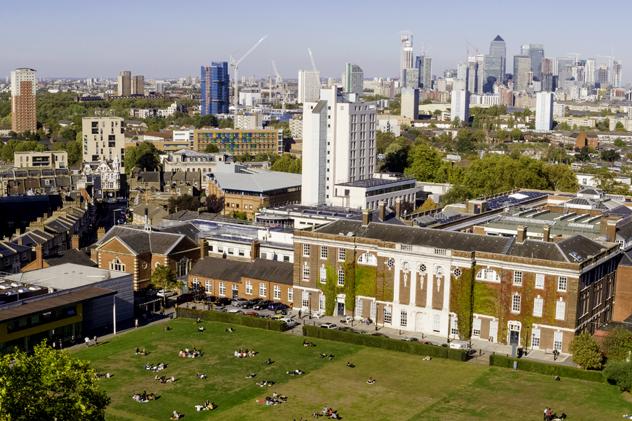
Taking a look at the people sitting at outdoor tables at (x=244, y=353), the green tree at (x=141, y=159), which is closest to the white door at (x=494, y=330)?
the people sitting at outdoor tables at (x=244, y=353)

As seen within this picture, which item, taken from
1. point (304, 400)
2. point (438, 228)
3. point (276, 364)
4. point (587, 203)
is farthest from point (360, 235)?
point (587, 203)

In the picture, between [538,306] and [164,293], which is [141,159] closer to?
[164,293]

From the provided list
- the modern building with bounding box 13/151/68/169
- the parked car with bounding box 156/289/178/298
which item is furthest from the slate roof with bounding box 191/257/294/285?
the modern building with bounding box 13/151/68/169

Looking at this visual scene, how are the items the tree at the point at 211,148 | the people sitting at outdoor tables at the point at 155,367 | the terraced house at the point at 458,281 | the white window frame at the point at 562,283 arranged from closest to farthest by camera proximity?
the people sitting at outdoor tables at the point at 155,367
the white window frame at the point at 562,283
the terraced house at the point at 458,281
the tree at the point at 211,148

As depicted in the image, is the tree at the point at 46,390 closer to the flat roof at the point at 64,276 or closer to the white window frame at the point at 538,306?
the flat roof at the point at 64,276

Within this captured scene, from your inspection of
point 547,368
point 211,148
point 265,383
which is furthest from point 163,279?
point 211,148

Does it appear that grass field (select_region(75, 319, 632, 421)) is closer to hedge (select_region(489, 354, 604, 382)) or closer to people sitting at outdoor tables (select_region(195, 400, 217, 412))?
people sitting at outdoor tables (select_region(195, 400, 217, 412))

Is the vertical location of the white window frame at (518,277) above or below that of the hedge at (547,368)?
above
